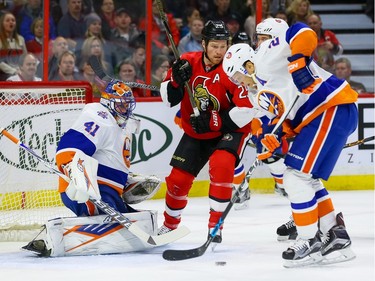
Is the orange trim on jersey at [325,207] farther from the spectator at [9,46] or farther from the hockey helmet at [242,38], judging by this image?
the spectator at [9,46]

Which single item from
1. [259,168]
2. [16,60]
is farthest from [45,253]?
[259,168]

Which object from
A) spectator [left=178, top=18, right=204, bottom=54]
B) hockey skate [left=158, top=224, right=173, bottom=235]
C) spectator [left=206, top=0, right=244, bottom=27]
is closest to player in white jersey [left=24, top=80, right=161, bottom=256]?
hockey skate [left=158, top=224, right=173, bottom=235]

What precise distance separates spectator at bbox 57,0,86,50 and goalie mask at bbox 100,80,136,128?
2.24 meters

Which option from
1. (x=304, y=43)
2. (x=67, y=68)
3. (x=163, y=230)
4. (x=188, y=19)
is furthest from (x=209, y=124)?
(x=188, y=19)

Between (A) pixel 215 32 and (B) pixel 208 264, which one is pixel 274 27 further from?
(B) pixel 208 264

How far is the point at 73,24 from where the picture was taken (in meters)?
7.88

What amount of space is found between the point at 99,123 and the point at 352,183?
3183 millimetres

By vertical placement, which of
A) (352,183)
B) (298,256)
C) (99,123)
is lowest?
(352,183)

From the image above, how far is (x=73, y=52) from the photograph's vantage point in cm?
784

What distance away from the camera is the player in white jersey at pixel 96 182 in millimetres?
5379

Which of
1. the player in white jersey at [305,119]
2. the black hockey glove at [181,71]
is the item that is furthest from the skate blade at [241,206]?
the player in white jersey at [305,119]

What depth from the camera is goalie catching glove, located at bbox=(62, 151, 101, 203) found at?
5.28m

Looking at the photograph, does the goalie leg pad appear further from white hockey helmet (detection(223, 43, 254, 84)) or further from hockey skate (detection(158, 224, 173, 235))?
white hockey helmet (detection(223, 43, 254, 84))

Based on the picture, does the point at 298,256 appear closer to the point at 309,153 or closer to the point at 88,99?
the point at 309,153
